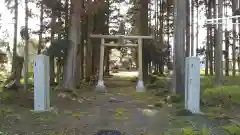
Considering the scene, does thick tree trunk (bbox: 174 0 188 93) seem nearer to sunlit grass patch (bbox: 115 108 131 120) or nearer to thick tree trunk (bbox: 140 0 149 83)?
sunlit grass patch (bbox: 115 108 131 120)

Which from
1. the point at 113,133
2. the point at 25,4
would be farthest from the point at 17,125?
the point at 25,4

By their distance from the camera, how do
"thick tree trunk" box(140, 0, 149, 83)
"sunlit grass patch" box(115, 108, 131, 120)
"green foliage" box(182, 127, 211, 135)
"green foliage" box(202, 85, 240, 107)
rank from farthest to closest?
"thick tree trunk" box(140, 0, 149, 83), "green foliage" box(202, 85, 240, 107), "sunlit grass patch" box(115, 108, 131, 120), "green foliage" box(182, 127, 211, 135)

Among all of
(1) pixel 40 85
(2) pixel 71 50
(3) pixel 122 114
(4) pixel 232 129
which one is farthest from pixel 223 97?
(2) pixel 71 50

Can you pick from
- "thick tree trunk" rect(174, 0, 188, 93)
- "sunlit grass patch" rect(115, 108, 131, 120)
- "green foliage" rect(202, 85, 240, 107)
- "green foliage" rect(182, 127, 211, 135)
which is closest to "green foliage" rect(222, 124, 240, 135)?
"green foliage" rect(182, 127, 211, 135)

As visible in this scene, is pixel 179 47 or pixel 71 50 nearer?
pixel 179 47

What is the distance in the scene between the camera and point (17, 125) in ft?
23.2

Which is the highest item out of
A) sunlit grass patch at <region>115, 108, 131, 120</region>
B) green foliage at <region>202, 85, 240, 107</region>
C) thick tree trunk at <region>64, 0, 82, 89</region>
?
thick tree trunk at <region>64, 0, 82, 89</region>

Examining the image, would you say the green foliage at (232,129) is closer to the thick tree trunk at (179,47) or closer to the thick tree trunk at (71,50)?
the thick tree trunk at (179,47)

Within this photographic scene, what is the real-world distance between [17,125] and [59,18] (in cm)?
961

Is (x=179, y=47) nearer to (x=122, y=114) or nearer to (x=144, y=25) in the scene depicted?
(x=122, y=114)

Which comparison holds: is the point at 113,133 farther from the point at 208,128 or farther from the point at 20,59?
the point at 20,59

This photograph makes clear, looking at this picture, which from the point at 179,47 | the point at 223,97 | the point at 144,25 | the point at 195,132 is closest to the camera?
the point at 195,132

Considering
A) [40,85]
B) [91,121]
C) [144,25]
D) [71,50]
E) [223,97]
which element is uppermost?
[144,25]

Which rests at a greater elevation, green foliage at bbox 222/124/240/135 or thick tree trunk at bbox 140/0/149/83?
thick tree trunk at bbox 140/0/149/83
